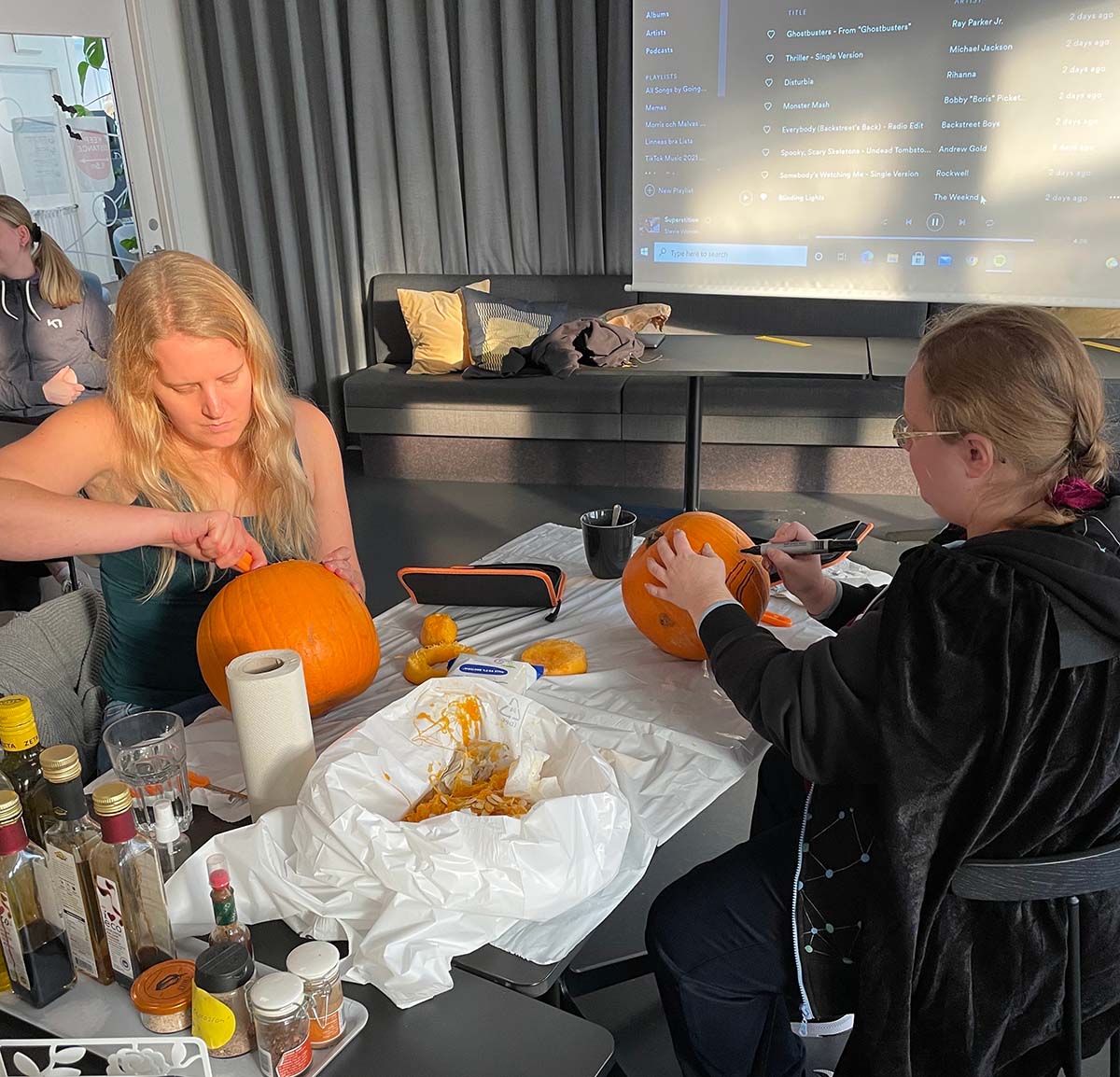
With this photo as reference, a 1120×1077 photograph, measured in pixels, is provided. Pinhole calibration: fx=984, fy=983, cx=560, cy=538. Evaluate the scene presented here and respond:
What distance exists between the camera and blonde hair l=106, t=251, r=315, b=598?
4.68 ft

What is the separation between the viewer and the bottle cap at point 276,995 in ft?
2.50

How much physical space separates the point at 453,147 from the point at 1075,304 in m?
2.84

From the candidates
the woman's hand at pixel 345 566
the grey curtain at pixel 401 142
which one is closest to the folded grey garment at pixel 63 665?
the woman's hand at pixel 345 566

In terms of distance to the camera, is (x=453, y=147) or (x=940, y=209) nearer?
(x=940, y=209)

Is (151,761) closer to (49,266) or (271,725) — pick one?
(271,725)

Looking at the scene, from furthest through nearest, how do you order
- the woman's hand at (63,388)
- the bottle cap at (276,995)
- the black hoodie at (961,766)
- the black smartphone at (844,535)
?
the woman's hand at (63,388), the black smartphone at (844,535), the black hoodie at (961,766), the bottle cap at (276,995)

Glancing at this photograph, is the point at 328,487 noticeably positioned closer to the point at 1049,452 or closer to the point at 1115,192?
the point at 1049,452

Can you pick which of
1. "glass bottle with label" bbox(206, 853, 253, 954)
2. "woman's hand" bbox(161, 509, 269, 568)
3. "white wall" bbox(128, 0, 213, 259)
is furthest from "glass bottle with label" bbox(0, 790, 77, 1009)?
"white wall" bbox(128, 0, 213, 259)

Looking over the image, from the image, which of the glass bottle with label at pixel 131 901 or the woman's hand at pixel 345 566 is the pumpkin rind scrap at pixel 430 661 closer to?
the woman's hand at pixel 345 566

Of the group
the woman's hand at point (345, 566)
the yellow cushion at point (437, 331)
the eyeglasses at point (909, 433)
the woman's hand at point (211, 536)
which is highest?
the eyeglasses at point (909, 433)

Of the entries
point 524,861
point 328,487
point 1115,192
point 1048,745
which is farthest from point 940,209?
point 524,861

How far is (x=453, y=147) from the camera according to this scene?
186 inches

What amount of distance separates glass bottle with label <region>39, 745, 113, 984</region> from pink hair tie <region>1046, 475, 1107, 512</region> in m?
1.03

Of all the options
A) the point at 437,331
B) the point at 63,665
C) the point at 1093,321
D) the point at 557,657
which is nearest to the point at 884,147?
the point at 1093,321
